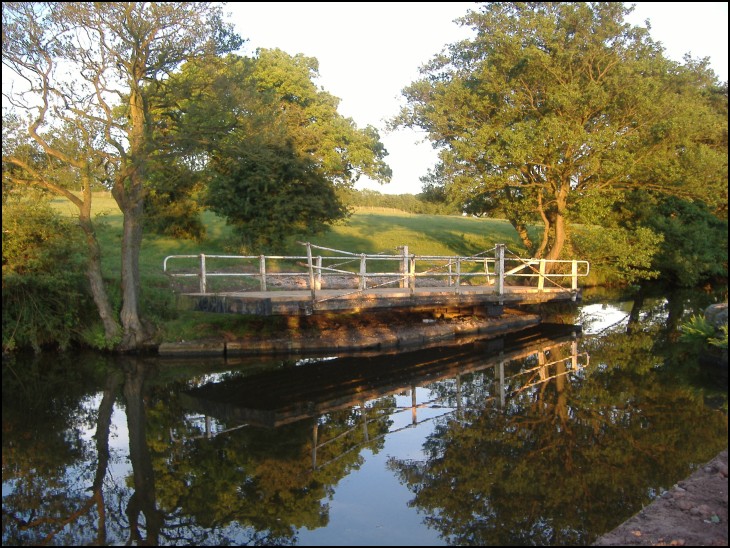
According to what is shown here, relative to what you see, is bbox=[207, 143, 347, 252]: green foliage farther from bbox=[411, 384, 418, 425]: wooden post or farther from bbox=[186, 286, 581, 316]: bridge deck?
bbox=[411, 384, 418, 425]: wooden post

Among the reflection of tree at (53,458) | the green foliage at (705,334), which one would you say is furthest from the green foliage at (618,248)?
the reflection of tree at (53,458)

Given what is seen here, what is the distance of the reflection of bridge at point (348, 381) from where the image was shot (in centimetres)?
1191

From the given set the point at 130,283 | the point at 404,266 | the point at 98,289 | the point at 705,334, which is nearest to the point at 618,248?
the point at 705,334

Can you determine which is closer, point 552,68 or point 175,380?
point 175,380

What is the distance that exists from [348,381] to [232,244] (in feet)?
58.9

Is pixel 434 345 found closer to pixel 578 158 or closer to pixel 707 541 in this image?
pixel 578 158

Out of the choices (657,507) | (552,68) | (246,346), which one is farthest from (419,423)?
(552,68)

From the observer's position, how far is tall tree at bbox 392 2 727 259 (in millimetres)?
23672

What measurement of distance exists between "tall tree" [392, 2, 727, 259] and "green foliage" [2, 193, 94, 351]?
15307mm

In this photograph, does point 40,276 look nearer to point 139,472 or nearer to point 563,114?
point 139,472

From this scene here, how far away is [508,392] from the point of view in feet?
43.0

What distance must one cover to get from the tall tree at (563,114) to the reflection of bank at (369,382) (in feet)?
29.3

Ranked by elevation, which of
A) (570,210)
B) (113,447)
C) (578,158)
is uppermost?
(578,158)

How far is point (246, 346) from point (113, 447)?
24.0 ft
